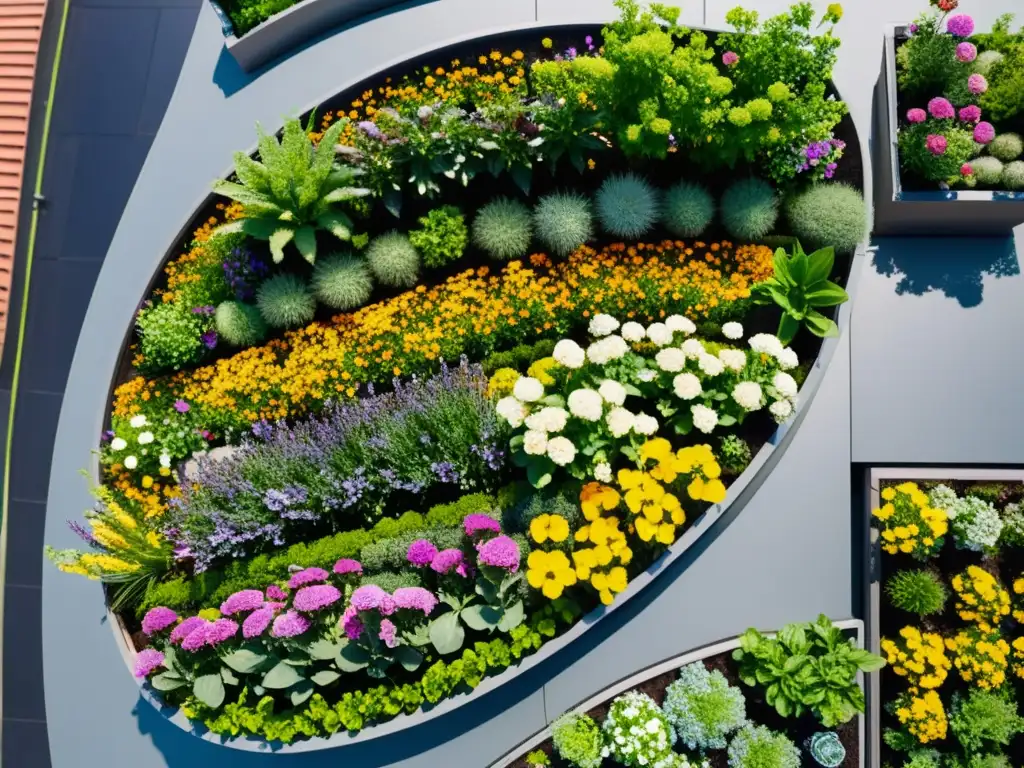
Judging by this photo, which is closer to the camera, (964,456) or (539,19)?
(964,456)

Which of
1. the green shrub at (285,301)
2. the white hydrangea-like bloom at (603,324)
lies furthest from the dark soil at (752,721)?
the green shrub at (285,301)

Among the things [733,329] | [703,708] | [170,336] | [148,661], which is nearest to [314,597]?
[148,661]

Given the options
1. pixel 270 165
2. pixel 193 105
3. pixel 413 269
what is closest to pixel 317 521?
pixel 413 269

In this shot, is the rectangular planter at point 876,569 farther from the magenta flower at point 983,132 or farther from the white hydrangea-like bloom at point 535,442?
the white hydrangea-like bloom at point 535,442

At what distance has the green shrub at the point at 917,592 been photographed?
5.12 metres

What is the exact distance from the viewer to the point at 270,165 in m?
5.45

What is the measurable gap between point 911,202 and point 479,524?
13.3ft

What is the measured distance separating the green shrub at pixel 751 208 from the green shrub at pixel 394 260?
2.56 m

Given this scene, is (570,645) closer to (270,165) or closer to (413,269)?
(413,269)

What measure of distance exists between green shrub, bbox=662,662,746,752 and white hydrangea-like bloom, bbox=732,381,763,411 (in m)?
1.90

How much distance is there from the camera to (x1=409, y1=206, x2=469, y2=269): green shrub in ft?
18.7

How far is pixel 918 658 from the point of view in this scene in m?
4.98

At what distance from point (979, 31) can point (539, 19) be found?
3713 millimetres

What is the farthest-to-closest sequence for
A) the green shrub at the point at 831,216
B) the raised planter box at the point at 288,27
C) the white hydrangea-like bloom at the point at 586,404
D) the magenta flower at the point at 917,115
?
the raised planter box at the point at 288,27 < the green shrub at the point at 831,216 < the magenta flower at the point at 917,115 < the white hydrangea-like bloom at the point at 586,404
